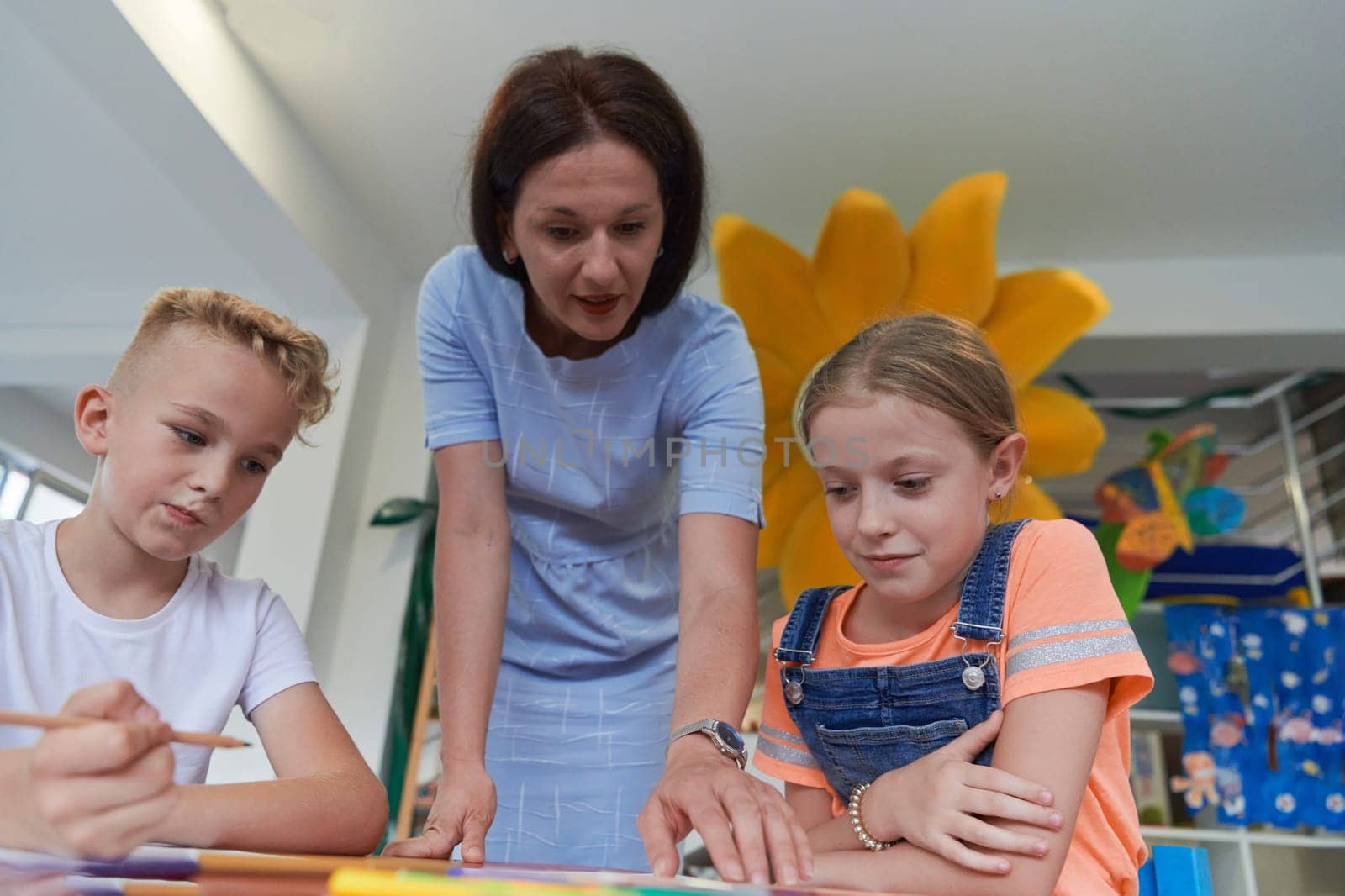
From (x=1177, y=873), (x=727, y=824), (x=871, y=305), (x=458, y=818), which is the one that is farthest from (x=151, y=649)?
(x=871, y=305)

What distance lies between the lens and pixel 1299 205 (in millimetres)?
2857

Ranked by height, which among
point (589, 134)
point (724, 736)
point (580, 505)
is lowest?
point (724, 736)

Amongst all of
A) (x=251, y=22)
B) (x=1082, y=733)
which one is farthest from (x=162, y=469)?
(x=251, y=22)

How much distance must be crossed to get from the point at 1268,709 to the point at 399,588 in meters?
2.37

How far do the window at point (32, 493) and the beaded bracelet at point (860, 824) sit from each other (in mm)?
3700

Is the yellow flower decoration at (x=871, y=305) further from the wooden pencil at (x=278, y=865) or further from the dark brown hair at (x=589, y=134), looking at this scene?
the wooden pencil at (x=278, y=865)

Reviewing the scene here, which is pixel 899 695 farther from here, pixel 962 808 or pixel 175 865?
pixel 175 865

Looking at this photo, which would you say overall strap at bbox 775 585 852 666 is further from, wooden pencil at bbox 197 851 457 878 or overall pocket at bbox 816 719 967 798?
wooden pencil at bbox 197 851 457 878

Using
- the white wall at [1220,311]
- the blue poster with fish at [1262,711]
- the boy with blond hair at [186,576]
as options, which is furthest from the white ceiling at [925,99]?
the boy with blond hair at [186,576]

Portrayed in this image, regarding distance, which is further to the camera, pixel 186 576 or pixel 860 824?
pixel 186 576

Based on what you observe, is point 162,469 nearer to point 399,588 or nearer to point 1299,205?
point 399,588

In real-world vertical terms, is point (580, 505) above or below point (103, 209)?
below

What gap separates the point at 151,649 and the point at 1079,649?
749 millimetres

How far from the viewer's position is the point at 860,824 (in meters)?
0.83
